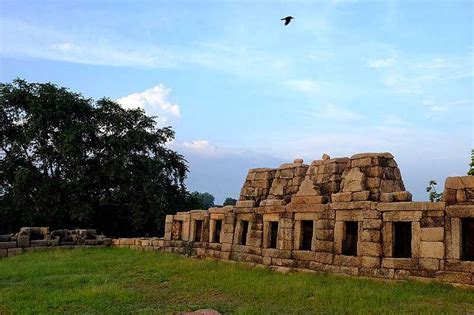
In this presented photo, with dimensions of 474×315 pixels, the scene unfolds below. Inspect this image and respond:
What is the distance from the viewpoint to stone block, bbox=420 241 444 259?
12008 millimetres

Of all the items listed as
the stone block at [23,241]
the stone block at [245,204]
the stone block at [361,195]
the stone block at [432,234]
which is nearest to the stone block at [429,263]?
the stone block at [432,234]

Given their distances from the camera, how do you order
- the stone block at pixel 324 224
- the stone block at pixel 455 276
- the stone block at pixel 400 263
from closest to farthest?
the stone block at pixel 455 276
the stone block at pixel 400 263
the stone block at pixel 324 224

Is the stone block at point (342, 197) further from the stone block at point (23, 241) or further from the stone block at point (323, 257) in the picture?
the stone block at point (23, 241)

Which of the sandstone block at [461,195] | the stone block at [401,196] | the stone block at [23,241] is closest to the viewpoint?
the sandstone block at [461,195]

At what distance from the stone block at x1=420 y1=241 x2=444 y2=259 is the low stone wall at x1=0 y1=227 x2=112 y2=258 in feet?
58.5

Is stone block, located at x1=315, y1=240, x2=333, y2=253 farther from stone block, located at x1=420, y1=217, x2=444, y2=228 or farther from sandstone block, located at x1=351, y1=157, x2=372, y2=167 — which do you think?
stone block, located at x1=420, y1=217, x2=444, y2=228

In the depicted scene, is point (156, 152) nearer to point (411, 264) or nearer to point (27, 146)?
point (27, 146)

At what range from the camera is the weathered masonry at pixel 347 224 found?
39.7 feet

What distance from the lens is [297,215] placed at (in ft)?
51.4

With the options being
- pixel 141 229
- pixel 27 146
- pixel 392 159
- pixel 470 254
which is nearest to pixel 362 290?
pixel 470 254

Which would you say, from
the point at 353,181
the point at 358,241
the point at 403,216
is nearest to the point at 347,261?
the point at 358,241

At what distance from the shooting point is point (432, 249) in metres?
12.2

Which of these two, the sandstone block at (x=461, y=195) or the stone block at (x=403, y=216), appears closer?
the sandstone block at (x=461, y=195)

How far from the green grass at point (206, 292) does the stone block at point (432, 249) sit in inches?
31.4
